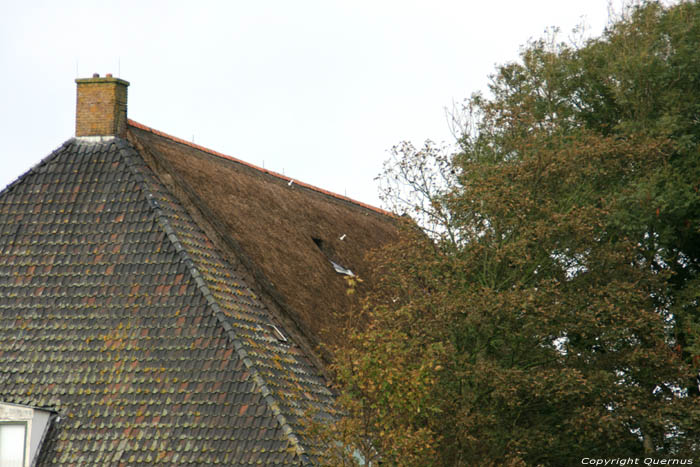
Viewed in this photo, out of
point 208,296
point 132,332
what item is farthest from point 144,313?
point 208,296

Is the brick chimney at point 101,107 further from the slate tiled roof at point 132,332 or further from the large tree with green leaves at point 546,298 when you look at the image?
the large tree with green leaves at point 546,298

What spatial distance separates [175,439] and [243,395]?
52.8 inches

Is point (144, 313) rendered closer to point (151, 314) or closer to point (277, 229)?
point (151, 314)

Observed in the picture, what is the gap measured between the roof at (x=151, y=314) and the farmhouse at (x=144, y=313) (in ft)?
0.09

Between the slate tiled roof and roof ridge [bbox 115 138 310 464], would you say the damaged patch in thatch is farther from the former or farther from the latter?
roof ridge [bbox 115 138 310 464]

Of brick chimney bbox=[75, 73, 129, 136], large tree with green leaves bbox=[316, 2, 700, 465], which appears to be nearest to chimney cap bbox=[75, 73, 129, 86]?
brick chimney bbox=[75, 73, 129, 136]

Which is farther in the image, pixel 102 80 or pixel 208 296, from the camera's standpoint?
pixel 102 80

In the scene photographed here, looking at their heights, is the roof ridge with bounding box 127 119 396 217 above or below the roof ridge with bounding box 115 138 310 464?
above

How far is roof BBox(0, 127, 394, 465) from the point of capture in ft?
60.3

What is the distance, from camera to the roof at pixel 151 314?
18391mm

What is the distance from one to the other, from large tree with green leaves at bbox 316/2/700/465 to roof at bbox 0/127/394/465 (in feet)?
5.68

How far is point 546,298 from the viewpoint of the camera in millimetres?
20703

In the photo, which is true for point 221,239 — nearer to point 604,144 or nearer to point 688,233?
point 604,144

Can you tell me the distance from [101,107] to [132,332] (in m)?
6.09
